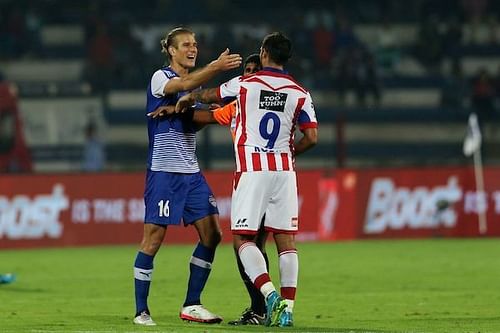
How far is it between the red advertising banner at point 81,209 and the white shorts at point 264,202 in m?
12.2

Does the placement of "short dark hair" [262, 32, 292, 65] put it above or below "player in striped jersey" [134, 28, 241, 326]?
above

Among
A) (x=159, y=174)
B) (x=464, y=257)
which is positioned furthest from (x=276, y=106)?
(x=464, y=257)

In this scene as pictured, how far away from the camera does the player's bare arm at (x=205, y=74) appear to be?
1002cm

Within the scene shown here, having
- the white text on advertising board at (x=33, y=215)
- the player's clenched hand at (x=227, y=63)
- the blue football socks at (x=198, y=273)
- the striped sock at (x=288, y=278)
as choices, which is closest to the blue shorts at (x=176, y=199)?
the blue football socks at (x=198, y=273)

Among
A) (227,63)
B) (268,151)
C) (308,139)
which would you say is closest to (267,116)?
(268,151)

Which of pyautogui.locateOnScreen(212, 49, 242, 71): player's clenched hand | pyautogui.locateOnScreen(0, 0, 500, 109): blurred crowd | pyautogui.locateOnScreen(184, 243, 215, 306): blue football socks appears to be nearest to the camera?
pyautogui.locateOnScreen(212, 49, 242, 71): player's clenched hand

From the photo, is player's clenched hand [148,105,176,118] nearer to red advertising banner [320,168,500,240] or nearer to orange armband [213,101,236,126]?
orange armband [213,101,236,126]

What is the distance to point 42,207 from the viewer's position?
22.2 metres

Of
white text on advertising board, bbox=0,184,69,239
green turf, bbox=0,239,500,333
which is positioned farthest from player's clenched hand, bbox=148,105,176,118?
white text on advertising board, bbox=0,184,69,239

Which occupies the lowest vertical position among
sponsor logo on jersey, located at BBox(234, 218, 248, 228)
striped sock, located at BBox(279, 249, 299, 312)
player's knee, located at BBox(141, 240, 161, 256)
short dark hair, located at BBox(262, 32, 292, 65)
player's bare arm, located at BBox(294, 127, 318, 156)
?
striped sock, located at BBox(279, 249, 299, 312)

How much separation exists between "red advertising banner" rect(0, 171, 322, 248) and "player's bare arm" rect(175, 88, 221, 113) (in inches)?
475

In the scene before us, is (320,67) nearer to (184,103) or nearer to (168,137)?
(168,137)

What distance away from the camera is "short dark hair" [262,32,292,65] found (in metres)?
10.1

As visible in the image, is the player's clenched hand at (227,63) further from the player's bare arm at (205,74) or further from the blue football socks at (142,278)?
the blue football socks at (142,278)
